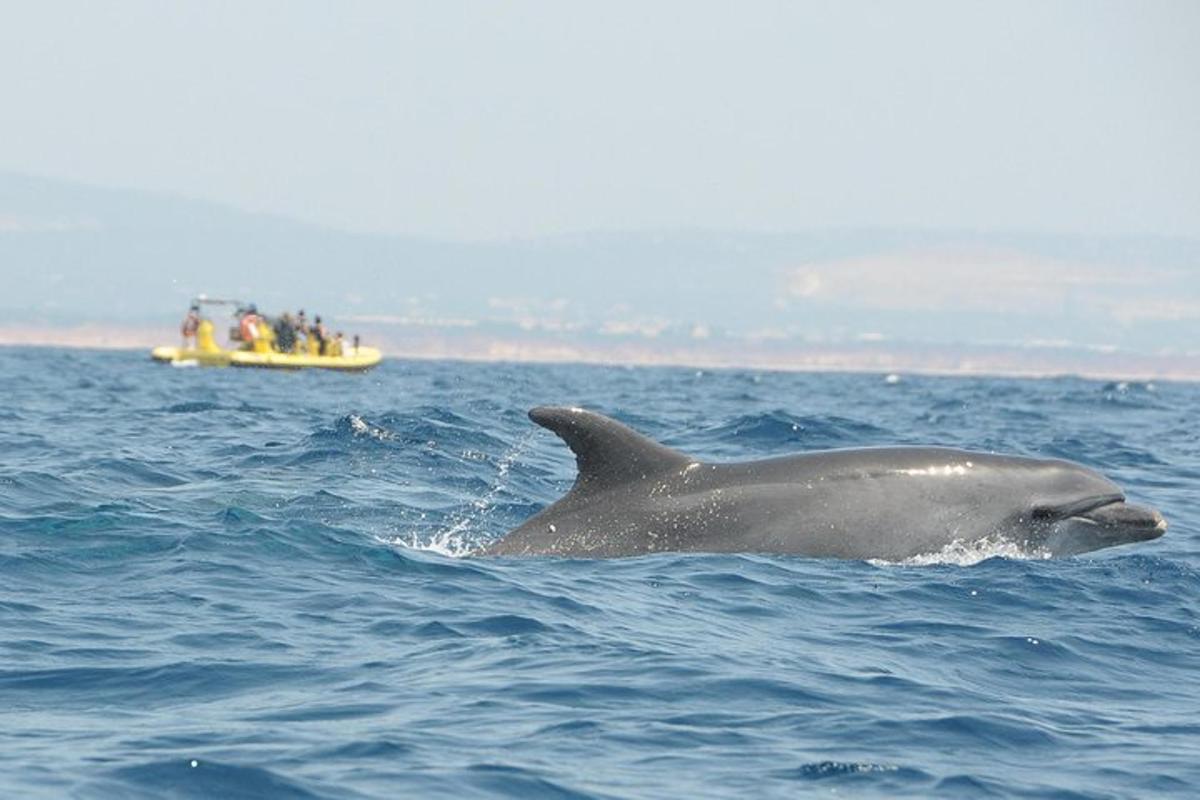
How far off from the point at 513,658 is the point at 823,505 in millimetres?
3779

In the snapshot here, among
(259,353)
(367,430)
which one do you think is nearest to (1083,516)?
(367,430)

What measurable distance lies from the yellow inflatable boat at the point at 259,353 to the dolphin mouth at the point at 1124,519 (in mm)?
45208

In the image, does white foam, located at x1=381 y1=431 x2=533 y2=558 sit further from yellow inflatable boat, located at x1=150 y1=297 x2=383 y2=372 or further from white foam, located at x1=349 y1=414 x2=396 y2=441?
yellow inflatable boat, located at x1=150 y1=297 x2=383 y2=372

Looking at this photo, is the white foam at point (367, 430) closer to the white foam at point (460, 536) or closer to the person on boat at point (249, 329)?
the white foam at point (460, 536)

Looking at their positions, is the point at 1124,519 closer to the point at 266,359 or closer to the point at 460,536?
the point at 460,536

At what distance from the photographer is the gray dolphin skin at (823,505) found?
14133 millimetres

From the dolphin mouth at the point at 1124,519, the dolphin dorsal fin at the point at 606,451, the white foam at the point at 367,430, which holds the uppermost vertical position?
the dolphin dorsal fin at the point at 606,451

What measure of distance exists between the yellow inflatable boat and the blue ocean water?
39.1 metres

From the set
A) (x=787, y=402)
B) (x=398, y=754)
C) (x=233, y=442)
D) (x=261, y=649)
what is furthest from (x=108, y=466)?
(x=787, y=402)

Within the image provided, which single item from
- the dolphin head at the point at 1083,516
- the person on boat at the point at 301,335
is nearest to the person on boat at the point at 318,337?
the person on boat at the point at 301,335

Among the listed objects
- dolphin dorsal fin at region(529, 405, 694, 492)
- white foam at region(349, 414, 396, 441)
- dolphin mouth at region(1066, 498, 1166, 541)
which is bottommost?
white foam at region(349, 414, 396, 441)

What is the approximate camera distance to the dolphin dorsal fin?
43.9ft

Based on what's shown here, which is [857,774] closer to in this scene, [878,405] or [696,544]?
[696,544]

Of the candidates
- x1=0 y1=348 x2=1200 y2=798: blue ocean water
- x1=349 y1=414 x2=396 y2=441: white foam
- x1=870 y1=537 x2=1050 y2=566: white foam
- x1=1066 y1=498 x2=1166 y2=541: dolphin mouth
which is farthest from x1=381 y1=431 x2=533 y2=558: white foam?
x1=349 y1=414 x2=396 y2=441: white foam
